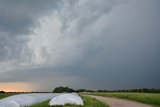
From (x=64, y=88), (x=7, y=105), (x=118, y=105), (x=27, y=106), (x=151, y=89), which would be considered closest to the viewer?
(x=7, y=105)

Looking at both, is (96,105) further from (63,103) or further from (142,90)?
(142,90)

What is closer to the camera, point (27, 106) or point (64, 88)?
point (27, 106)

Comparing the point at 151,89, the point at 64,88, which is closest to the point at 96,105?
the point at 151,89

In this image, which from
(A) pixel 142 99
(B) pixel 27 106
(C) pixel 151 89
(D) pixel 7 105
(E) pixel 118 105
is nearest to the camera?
(D) pixel 7 105

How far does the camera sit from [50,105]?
1242 inches

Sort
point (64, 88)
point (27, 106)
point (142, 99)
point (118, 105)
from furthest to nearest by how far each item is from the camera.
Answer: point (64, 88)
point (142, 99)
point (118, 105)
point (27, 106)

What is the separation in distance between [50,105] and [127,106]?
29.8ft

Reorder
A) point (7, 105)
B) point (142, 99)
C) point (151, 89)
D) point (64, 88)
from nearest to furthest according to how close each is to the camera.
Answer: point (7, 105) < point (142, 99) < point (151, 89) < point (64, 88)

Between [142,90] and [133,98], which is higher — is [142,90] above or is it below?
above

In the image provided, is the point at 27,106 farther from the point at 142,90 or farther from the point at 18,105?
the point at 142,90

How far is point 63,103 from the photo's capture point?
31.4 m

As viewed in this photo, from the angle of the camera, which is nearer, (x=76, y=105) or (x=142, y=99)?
(x=76, y=105)

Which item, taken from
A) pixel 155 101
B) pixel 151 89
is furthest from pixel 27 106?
pixel 151 89

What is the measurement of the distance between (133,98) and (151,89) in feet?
70.5
